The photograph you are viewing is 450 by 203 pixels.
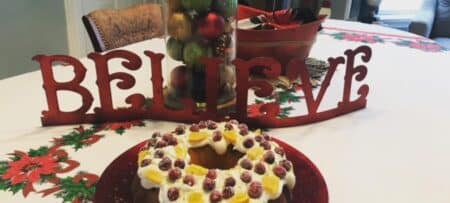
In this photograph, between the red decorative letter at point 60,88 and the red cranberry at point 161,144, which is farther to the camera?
the red decorative letter at point 60,88

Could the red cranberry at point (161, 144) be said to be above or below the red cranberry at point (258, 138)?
below

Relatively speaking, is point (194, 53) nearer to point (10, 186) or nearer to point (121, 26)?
point (10, 186)

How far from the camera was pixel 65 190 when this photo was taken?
79 centimetres

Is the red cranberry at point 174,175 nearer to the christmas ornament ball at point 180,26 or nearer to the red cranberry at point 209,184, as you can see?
the red cranberry at point 209,184

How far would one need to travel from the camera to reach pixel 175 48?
3.44 ft

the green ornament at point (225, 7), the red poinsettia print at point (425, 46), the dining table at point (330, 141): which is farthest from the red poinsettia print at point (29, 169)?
the red poinsettia print at point (425, 46)

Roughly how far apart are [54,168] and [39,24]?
1990mm

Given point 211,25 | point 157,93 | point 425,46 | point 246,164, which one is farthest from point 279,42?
point 425,46

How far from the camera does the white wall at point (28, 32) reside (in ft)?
7.99

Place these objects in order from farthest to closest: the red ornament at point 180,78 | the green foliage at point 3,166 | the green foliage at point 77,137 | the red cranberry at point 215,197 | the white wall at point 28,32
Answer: the white wall at point 28,32
the red ornament at point 180,78
the green foliage at point 77,137
the green foliage at point 3,166
the red cranberry at point 215,197

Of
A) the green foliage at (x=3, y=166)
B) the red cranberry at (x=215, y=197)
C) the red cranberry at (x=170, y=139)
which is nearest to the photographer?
the red cranberry at (x=215, y=197)

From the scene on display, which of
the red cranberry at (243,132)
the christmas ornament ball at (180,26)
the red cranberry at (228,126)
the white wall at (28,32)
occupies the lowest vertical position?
the white wall at (28,32)

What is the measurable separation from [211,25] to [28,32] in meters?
1.89

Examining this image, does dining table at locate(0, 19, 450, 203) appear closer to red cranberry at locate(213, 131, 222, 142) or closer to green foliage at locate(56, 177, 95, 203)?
green foliage at locate(56, 177, 95, 203)
